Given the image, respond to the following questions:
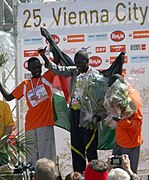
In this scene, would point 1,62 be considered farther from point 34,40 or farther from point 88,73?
point 88,73

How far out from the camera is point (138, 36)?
24.1 ft

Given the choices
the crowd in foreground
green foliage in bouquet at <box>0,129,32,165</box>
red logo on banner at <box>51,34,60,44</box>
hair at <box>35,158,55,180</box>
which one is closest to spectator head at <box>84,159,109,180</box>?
the crowd in foreground

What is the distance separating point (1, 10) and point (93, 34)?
209 centimetres

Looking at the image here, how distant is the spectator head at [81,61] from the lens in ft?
20.2

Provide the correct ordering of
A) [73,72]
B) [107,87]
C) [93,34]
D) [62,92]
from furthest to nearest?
[93,34], [62,92], [73,72], [107,87]

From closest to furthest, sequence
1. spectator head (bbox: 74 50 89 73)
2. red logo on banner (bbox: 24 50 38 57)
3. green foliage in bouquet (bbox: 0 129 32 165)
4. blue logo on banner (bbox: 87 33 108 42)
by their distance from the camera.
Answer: green foliage in bouquet (bbox: 0 129 32 165)
spectator head (bbox: 74 50 89 73)
blue logo on banner (bbox: 87 33 108 42)
red logo on banner (bbox: 24 50 38 57)

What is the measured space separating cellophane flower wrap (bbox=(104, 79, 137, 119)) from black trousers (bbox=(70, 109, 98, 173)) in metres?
0.71

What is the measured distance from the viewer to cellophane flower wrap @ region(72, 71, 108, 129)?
6.02 m

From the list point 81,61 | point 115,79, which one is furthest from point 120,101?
point 81,61

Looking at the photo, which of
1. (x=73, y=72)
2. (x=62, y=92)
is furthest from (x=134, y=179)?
(x=62, y=92)

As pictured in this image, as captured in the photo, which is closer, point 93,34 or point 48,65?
point 48,65

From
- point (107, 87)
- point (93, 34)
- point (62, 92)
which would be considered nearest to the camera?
point (107, 87)

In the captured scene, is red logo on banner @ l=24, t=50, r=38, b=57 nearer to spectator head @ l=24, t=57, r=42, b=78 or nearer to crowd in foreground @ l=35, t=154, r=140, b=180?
spectator head @ l=24, t=57, r=42, b=78

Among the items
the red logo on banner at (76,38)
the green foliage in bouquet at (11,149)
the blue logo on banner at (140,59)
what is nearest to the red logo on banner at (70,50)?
the red logo on banner at (76,38)
